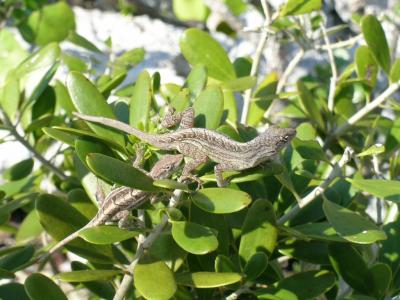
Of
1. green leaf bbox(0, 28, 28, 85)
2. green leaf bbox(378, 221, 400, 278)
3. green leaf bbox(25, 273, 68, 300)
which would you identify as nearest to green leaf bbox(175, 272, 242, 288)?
green leaf bbox(25, 273, 68, 300)

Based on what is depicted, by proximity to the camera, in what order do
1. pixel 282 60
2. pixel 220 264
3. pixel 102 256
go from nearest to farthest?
pixel 220 264, pixel 102 256, pixel 282 60

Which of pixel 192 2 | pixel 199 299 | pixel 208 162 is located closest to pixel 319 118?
pixel 208 162

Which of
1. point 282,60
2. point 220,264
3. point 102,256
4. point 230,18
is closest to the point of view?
point 220,264

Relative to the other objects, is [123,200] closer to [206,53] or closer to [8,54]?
[206,53]

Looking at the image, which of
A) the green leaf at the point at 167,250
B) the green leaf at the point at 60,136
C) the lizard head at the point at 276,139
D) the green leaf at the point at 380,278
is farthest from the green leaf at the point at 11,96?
the green leaf at the point at 380,278

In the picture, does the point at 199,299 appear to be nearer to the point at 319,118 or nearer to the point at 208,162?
the point at 208,162

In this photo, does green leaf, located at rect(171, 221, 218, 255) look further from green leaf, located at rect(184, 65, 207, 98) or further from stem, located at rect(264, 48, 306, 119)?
stem, located at rect(264, 48, 306, 119)
